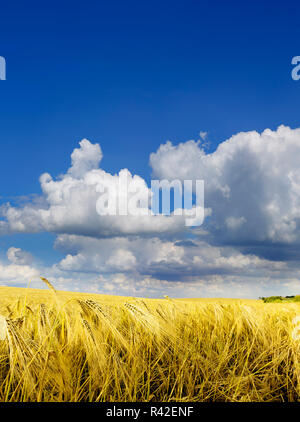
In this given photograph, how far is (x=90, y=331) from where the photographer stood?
2438 millimetres

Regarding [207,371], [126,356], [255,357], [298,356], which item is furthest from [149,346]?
[298,356]

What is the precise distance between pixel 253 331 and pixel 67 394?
2230 mm

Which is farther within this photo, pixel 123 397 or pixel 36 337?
pixel 36 337

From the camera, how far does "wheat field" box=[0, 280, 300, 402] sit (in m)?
2.23

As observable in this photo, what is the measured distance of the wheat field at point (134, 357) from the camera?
2230mm

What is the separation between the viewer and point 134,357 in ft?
8.40

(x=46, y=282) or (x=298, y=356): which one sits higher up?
(x=46, y=282)

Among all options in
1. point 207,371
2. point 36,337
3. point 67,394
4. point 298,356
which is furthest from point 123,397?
point 298,356

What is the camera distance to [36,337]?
114 inches

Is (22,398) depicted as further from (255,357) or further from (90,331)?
(255,357)
